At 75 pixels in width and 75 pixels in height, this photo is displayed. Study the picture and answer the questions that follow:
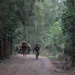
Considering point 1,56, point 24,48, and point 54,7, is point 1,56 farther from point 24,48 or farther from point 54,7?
point 54,7

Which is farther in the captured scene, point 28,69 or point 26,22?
point 26,22

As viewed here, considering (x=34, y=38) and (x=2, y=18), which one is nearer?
(x=2, y=18)

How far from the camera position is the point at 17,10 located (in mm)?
23688

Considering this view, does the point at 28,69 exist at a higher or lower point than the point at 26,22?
lower

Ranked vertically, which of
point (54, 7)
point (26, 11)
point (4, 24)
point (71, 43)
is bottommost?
point (71, 43)

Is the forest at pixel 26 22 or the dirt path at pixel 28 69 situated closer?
the dirt path at pixel 28 69

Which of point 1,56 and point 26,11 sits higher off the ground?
point 26,11

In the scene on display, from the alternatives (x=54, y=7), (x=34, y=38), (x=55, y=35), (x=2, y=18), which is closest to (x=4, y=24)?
(x=2, y=18)

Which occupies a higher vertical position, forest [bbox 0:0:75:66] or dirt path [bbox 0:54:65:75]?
forest [bbox 0:0:75:66]

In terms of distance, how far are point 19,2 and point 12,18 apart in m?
2.03

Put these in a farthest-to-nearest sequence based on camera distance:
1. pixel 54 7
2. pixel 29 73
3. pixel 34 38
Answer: pixel 54 7, pixel 34 38, pixel 29 73

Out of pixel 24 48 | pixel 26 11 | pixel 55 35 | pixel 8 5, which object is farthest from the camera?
pixel 55 35

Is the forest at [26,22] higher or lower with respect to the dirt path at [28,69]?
higher

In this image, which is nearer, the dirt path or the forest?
the dirt path
